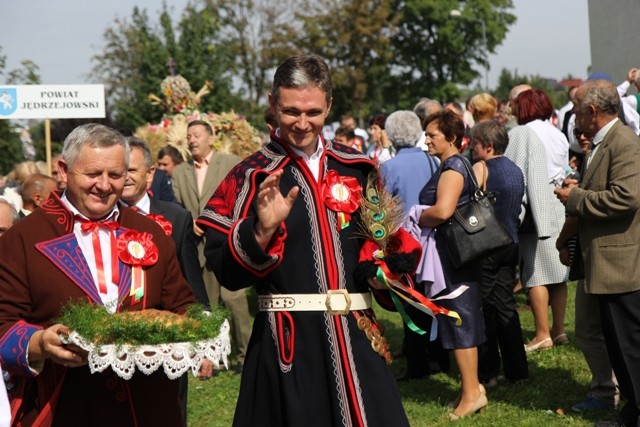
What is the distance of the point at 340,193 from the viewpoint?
408cm

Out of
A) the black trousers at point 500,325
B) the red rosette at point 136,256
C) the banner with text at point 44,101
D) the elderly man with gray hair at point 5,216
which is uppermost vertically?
the banner with text at point 44,101

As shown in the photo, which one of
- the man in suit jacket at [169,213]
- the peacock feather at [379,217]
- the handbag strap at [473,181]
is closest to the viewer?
the peacock feather at [379,217]

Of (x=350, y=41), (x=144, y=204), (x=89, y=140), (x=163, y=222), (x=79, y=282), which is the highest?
(x=350, y=41)

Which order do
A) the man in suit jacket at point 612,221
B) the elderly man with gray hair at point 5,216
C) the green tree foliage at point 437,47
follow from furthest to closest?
the green tree foliage at point 437,47 → the man in suit jacket at point 612,221 → the elderly man with gray hair at point 5,216

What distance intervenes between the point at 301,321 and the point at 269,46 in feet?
131

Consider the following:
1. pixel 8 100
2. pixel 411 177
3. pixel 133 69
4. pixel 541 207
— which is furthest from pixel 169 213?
pixel 133 69

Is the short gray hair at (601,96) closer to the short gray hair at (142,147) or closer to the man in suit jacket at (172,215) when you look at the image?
the man in suit jacket at (172,215)

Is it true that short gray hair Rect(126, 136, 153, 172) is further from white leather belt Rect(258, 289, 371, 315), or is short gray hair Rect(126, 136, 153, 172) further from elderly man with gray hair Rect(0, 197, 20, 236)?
white leather belt Rect(258, 289, 371, 315)

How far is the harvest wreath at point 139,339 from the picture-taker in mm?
3377

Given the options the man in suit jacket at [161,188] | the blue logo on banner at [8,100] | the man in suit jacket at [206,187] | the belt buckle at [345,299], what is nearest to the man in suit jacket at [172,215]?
the belt buckle at [345,299]

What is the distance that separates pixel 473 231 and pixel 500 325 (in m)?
1.52

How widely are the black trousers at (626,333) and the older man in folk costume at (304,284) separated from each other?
101 inches

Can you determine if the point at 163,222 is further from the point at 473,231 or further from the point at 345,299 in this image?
the point at 473,231

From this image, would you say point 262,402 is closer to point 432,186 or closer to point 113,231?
point 113,231
